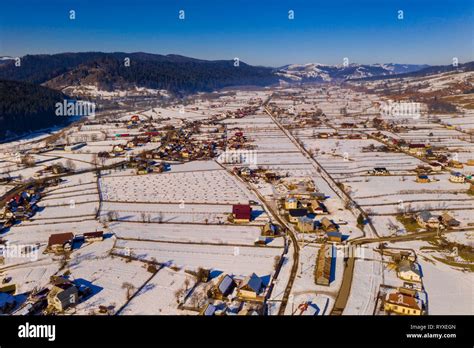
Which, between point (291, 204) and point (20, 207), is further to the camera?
point (20, 207)

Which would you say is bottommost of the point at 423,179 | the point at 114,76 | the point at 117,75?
the point at 423,179

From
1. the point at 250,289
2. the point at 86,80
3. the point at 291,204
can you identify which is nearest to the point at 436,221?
the point at 291,204

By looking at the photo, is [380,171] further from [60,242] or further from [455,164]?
[60,242]

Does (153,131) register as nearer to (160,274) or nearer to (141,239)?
(141,239)

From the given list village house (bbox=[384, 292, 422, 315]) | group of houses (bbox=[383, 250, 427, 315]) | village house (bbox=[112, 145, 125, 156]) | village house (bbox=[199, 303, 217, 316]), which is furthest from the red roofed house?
village house (bbox=[112, 145, 125, 156])

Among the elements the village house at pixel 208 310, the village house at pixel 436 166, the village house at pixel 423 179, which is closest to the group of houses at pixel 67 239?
the village house at pixel 208 310

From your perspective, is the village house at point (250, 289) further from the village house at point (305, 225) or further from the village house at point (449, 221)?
the village house at point (449, 221)

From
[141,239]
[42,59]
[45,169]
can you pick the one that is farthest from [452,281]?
[42,59]
